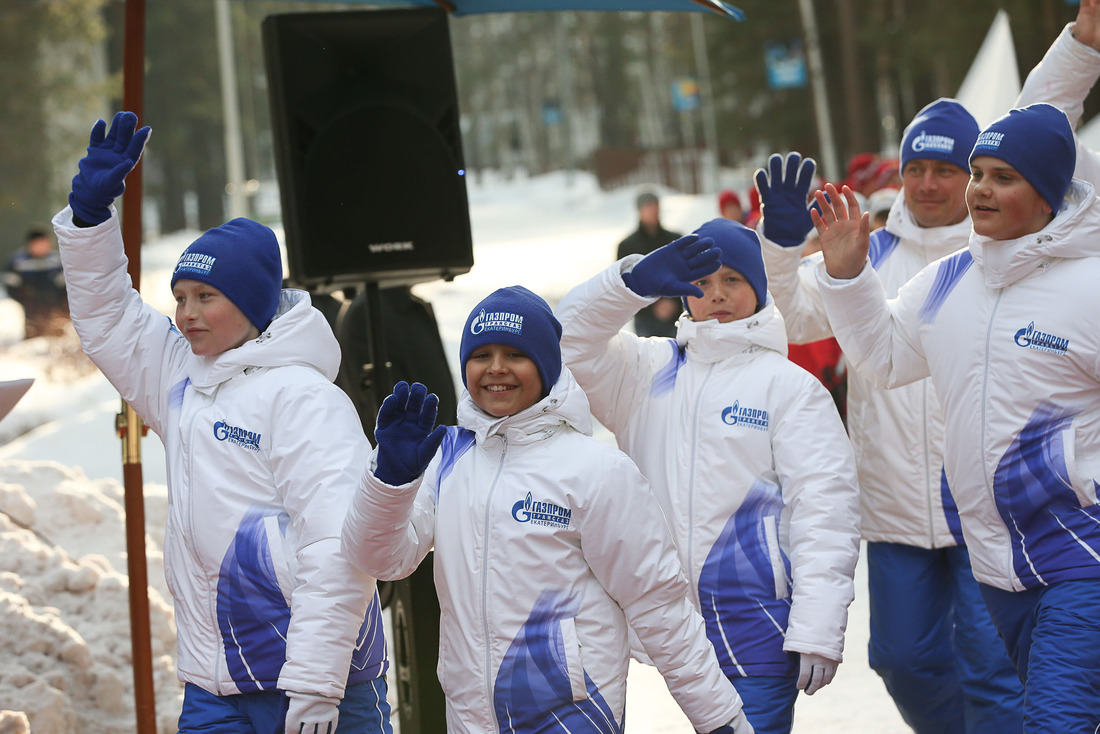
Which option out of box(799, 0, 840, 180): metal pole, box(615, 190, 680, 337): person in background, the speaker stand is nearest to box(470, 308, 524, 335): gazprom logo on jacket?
the speaker stand

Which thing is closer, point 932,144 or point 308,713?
point 308,713

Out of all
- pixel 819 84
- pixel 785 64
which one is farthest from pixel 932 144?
pixel 785 64

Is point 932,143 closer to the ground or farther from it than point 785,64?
closer to the ground

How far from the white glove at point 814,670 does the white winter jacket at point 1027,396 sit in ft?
1.62

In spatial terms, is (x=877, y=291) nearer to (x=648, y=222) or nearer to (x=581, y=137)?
(x=648, y=222)

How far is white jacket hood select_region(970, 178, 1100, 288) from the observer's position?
3.45 meters

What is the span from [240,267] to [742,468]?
4.99 ft

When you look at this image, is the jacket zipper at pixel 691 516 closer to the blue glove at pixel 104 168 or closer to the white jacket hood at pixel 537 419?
the white jacket hood at pixel 537 419

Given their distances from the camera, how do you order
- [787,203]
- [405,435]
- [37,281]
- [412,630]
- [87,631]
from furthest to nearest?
[37,281] → [87,631] → [412,630] → [787,203] → [405,435]

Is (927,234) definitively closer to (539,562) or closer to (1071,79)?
(1071,79)

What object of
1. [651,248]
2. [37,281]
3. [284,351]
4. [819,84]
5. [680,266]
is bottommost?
[284,351]

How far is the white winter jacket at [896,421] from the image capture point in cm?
430

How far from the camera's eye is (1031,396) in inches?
134

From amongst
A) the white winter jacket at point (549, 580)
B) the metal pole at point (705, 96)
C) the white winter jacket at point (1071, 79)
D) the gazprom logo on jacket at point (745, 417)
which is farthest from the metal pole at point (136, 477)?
the metal pole at point (705, 96)
